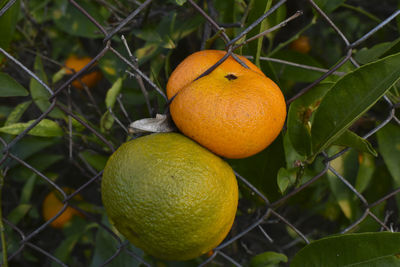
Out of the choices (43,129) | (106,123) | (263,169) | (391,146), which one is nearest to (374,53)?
(391,146)

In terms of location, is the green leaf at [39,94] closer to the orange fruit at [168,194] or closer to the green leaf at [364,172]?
the orange fruit at [168,194]

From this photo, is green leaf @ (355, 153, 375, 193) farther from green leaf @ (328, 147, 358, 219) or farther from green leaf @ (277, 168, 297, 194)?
green leaf @ (277, 168, 297, 194)

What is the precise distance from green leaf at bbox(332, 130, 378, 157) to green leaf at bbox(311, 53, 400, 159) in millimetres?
24

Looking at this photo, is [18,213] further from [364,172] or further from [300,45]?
[300,45]

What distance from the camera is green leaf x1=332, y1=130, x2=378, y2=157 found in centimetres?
60

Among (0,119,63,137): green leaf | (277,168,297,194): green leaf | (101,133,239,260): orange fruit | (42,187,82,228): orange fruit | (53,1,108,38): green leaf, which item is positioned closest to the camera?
(101,133,239,260): orange fruit

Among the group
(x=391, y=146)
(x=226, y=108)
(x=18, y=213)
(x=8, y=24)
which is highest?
(x=8, y=24)

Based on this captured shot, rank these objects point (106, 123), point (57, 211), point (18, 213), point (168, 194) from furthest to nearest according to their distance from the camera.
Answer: point (57, 211)
point (18, 213)
point (106, 123)
point (168, 194)

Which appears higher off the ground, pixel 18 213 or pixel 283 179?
pixel 283 179

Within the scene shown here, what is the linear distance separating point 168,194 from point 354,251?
0.33m

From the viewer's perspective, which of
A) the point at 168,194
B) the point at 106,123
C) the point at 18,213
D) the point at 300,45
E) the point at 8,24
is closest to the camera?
the point at 168,194

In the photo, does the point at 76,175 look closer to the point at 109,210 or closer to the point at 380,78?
the point at 109,210

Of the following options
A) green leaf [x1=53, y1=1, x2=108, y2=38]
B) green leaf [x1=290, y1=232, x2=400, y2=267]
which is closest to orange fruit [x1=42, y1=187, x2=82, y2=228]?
green leaf [x1=53, y1=1, x2=108, y2=38]

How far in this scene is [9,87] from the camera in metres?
0.73
